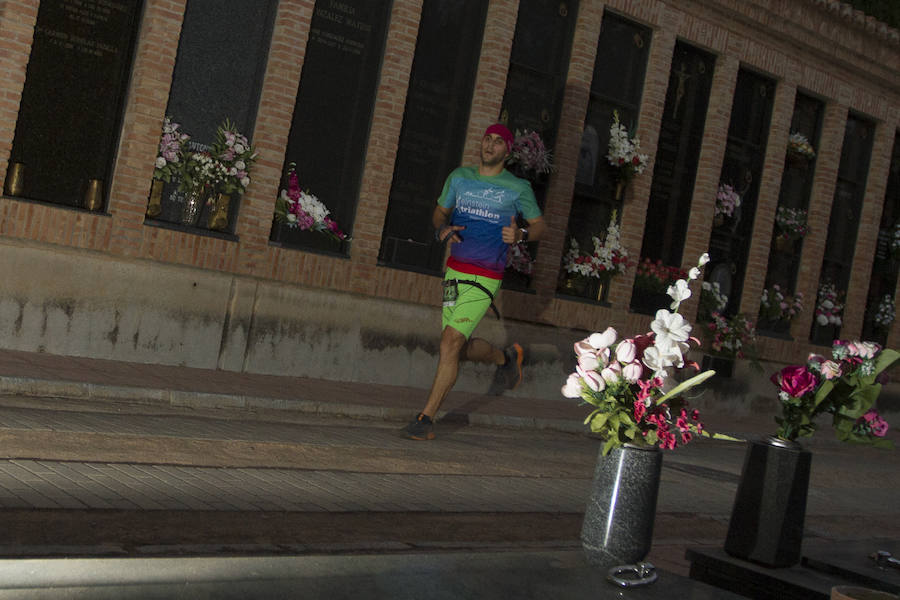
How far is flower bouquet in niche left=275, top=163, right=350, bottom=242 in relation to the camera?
42.1ft

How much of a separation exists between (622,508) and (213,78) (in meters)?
9.10

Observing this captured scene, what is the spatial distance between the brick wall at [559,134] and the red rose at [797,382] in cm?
767

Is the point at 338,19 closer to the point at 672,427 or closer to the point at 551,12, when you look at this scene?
the point at 551,12

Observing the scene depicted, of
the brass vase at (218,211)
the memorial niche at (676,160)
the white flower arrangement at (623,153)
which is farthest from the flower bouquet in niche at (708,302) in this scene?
the brass vase at (218,211)

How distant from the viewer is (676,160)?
17.6 meters

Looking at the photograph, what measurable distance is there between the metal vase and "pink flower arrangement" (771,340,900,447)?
112cm

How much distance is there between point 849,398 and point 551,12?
1103 cm

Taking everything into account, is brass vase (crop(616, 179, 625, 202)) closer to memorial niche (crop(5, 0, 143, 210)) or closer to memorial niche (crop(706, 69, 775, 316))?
memorial niche (crop(706, 69, 775, 316))

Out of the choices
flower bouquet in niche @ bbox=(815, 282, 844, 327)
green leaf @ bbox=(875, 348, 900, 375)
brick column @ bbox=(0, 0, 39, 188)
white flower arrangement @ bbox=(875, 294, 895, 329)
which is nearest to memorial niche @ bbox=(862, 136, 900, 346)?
white flower arrangement @ bbox=(875, 294, 895, 329)

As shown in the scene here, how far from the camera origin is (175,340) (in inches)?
459

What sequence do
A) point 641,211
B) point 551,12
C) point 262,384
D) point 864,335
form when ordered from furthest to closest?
point 864,335 < point 641,211 < point 551,12 < point 262,384

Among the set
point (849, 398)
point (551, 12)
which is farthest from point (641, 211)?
point (849, 398)

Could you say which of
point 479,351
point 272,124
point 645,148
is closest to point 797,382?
point 479,351

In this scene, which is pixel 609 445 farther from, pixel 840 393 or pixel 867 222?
pixel 867 222
